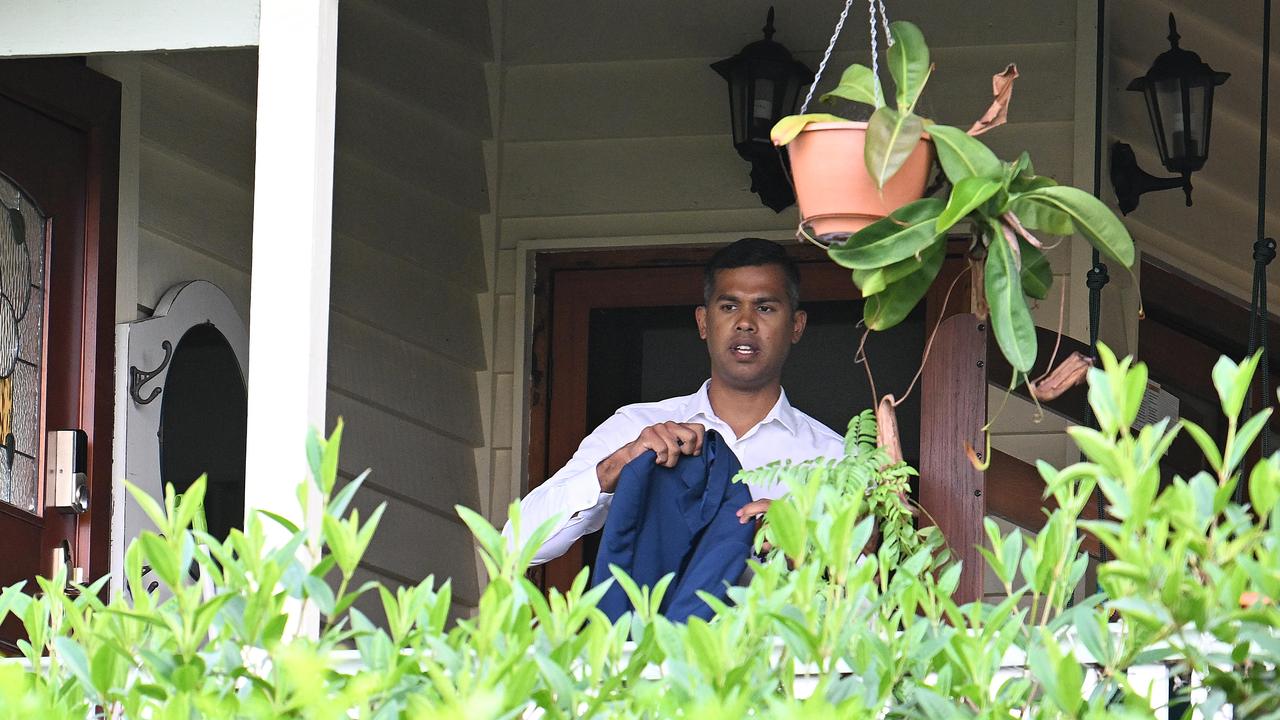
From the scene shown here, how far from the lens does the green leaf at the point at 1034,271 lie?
2.13 meters

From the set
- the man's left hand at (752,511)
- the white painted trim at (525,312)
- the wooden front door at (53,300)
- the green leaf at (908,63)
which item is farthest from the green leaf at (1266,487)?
the white painted trim at (525,312)

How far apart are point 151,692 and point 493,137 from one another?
338 centimetres

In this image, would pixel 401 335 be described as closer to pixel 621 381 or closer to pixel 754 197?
pixel 621 381

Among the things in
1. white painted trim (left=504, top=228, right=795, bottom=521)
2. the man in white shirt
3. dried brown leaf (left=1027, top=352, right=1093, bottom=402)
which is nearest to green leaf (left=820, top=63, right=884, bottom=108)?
dried brown leaf (left=1027, top=352, right=1093, bottom=402)

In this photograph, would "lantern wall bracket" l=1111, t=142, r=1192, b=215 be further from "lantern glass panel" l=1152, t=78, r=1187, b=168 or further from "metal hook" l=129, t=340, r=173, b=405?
"metal hook" l=129, t=340, r=173, b=405

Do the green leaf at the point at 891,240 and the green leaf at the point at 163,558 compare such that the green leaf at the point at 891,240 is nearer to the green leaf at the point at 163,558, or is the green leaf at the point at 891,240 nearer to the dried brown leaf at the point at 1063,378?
the dried brown leaf at the point at 1063,378

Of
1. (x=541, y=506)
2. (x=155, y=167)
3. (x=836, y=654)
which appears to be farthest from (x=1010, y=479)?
(x=155, y=167)

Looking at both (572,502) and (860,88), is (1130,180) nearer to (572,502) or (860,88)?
(572,502)

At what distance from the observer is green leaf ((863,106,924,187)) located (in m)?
2.04

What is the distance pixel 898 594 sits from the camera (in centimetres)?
155

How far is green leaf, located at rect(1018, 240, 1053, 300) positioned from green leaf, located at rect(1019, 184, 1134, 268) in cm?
10

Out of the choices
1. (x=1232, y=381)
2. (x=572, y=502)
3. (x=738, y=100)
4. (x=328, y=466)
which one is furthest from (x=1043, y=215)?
(x=738, y=100)

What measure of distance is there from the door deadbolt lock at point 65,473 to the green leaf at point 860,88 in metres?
2.02

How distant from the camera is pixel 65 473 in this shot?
3424 mm
